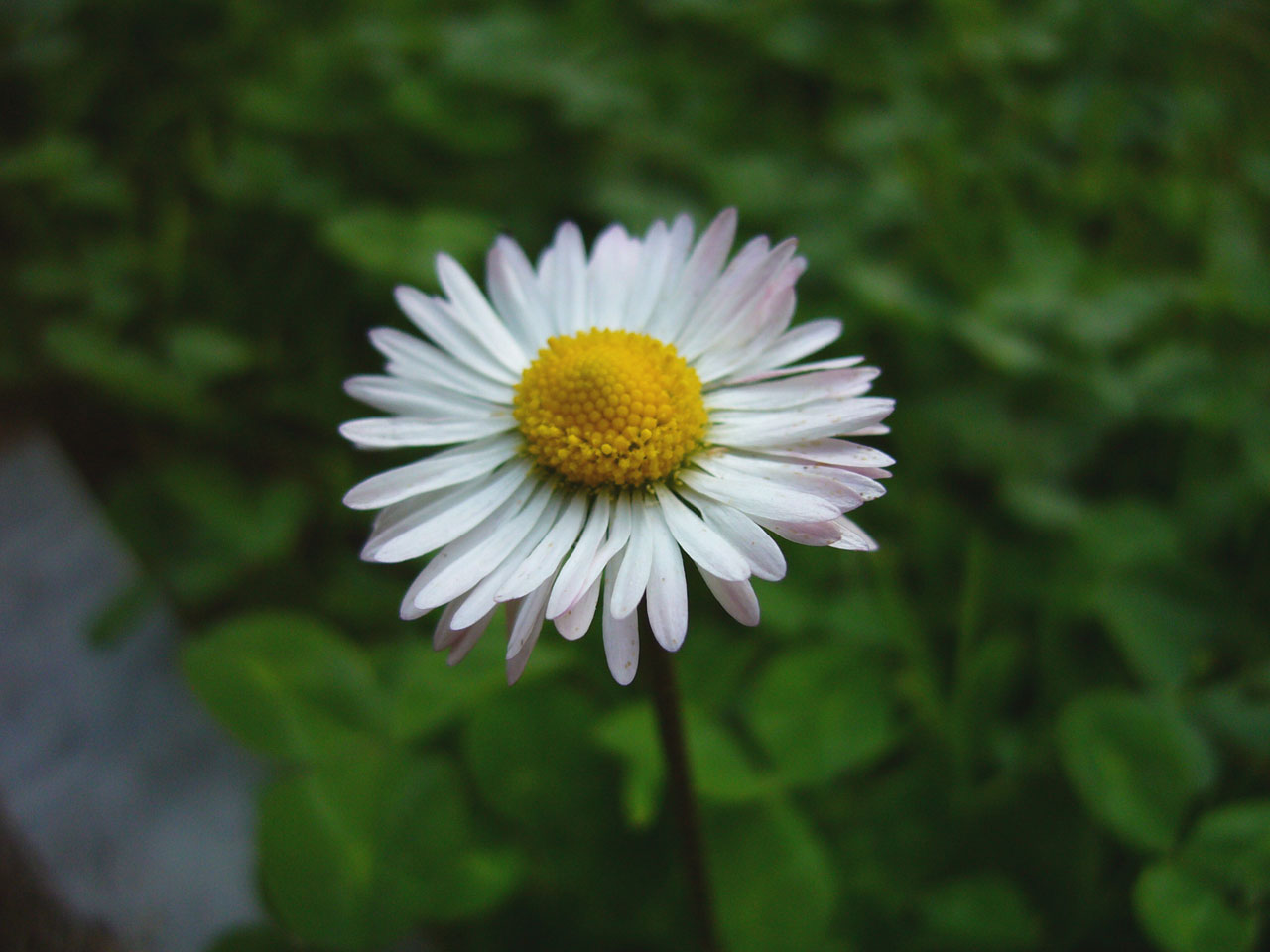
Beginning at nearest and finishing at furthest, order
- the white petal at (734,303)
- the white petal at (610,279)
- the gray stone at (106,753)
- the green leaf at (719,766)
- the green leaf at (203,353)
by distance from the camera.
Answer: the white petal at (734,303) → the white petal at (610,279) → the green leaf at (719,766) → the gray stone at (106,753) → the green leaf at (203,353)

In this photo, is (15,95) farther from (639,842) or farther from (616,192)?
(639,842)

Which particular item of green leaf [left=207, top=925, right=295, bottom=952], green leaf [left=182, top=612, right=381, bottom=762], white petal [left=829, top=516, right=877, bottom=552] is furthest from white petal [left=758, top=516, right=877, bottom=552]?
green leaf [left=207, top=925, right=295, bottom=952]

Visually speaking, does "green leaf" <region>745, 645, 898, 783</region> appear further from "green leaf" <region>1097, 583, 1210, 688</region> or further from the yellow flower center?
the yellow flower center

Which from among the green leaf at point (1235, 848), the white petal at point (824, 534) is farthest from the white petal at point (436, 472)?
the green leaf at point (1235, 848)

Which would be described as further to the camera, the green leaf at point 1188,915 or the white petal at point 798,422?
the green leaf at point 1188,915

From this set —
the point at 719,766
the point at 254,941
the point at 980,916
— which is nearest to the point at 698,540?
the point at 719,766

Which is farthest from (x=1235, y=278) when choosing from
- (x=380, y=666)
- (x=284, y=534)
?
(x=284, y=534)

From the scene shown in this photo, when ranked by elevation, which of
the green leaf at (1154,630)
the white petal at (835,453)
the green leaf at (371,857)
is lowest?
the green leaf at (371,857)

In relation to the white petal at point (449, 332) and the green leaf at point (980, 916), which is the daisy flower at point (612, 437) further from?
the green leaf at point (980, 916)
